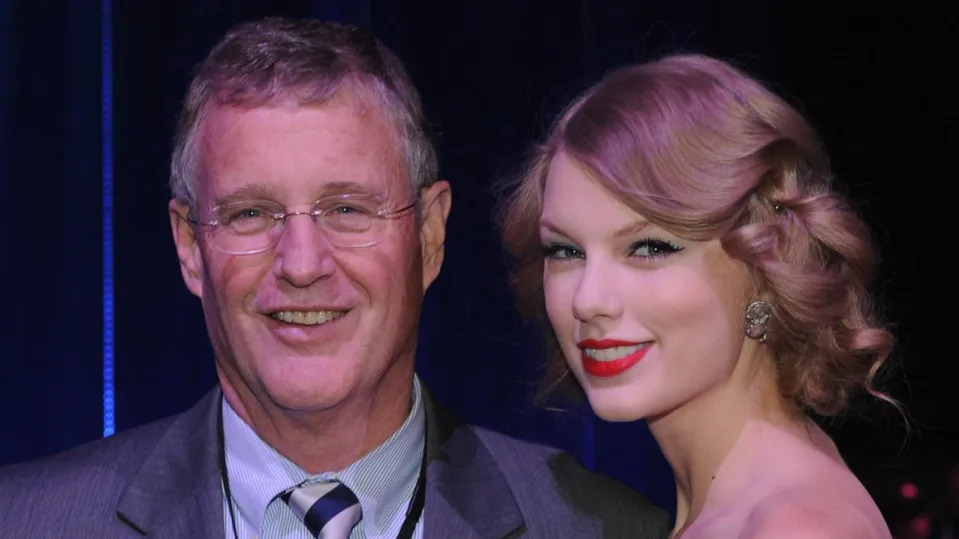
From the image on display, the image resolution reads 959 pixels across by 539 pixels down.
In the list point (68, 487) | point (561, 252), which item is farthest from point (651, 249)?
point (68, 487)

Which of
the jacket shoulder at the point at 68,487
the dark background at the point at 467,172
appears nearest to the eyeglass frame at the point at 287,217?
the jacket shoulder at the point at 68,487

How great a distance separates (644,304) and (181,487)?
0.83 m

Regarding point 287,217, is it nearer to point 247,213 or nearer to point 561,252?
point 247,213

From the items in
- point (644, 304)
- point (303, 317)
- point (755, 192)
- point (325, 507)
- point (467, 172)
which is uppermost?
point (755, 192)

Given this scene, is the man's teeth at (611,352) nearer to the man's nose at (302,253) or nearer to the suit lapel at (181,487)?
the man's nose at (302,253)

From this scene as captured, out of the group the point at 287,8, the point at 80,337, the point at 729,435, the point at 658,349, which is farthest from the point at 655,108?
the point at 80,337

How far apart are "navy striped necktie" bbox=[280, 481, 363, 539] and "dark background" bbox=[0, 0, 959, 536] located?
107 cm

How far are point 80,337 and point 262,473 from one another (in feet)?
3.52

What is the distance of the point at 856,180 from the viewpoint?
3.75 m

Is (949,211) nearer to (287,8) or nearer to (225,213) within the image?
(287,8)

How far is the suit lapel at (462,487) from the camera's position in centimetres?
235

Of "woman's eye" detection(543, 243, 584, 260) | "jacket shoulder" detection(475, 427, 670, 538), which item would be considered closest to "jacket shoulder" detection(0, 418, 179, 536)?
"jacket shoulder" detection(475, 427, 670, 538)

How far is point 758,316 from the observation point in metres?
2.27

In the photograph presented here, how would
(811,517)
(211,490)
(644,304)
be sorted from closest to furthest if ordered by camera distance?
(811,517)
(644,304)
(211,490)
